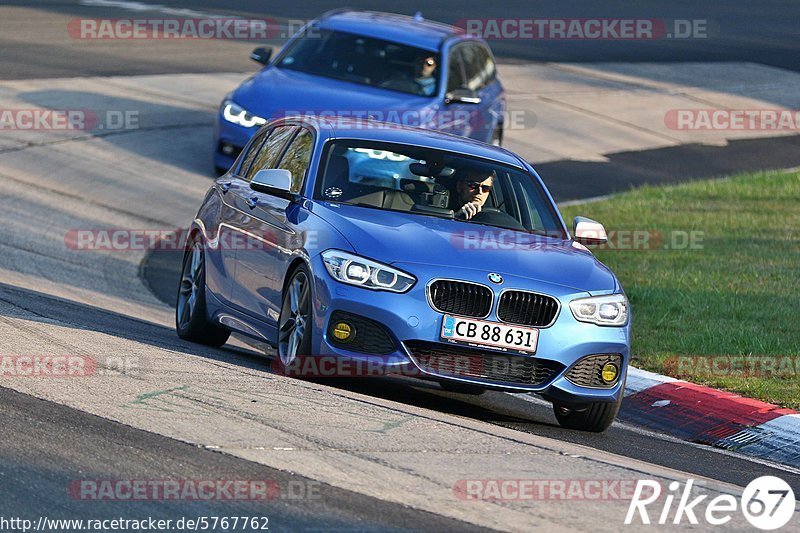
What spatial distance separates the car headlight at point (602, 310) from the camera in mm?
8758

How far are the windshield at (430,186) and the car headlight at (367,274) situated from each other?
3.21 feet

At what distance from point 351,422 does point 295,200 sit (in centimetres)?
240

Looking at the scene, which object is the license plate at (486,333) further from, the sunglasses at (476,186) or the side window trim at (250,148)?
the side window trim at (250,148)

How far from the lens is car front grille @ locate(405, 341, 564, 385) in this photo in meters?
8.52

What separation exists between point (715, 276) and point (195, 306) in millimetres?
5530

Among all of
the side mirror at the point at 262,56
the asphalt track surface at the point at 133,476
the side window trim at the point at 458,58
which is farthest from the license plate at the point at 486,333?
the side mirror at the point at 262,56

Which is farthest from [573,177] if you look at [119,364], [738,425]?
[119,364]

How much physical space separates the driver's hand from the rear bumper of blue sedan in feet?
3.87

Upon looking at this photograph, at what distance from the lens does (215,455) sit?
680 centimetres

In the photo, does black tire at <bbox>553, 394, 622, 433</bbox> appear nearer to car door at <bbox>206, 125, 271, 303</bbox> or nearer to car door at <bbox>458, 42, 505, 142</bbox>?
car door at <bbox>206, 125, 271, 303</bbox>

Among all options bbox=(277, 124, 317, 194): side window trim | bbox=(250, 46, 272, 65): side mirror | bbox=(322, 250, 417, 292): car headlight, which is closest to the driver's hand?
bbox=(277, 124, 317, 194): side window trim

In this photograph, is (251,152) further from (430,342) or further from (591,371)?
(591,371)

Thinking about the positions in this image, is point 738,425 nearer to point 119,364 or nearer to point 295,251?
point 295,251

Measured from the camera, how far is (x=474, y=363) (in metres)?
8.57
